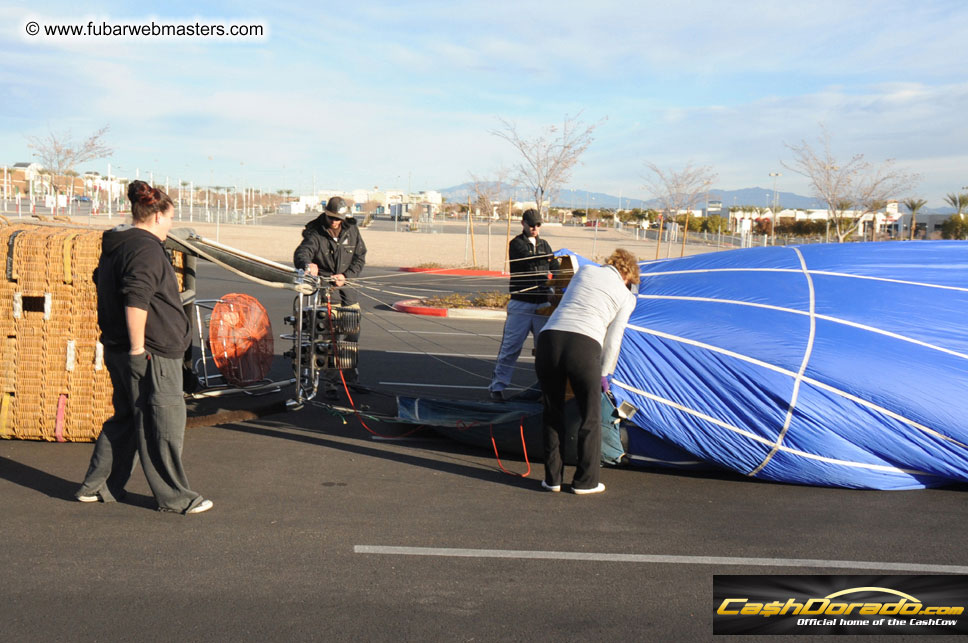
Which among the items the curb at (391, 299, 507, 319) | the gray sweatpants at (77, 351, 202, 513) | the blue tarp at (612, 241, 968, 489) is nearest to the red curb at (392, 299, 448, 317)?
the curb at (391, 299, 507, 319)

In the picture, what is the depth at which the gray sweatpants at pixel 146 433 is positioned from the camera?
4770 mm

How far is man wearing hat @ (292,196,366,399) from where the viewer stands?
8023 mm

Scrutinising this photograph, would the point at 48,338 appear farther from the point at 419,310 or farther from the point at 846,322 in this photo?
the point at 419,310

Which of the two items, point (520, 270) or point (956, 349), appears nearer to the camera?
point (956, 349)

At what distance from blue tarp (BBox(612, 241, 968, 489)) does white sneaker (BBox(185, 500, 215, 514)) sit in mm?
2981

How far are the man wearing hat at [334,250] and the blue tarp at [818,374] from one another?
10.4 ft

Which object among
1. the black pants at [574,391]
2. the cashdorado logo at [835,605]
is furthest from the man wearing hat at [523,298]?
the cashdorado logo at [835,605]

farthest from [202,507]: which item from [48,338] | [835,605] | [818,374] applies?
[818,374]

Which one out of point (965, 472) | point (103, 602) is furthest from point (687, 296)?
point (103, 602)

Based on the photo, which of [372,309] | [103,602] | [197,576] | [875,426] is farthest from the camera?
[372,309]

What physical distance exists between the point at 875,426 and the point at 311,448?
4.27 metres

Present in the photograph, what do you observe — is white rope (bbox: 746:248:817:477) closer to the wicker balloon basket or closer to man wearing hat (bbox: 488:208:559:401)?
man wearing hat (bbox: 488:208:559:401)

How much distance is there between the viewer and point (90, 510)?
16.3ft

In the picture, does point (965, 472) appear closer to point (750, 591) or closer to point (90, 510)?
point (750, 591)
